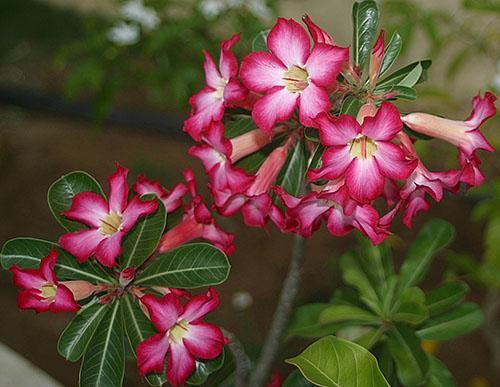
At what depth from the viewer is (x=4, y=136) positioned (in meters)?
2.68

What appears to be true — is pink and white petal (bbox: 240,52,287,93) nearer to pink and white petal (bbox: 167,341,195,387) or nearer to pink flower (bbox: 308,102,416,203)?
pink flower (bbox: 308,102,416,203)

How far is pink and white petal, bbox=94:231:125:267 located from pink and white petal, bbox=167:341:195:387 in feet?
0.36

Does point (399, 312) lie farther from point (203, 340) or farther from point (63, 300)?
point (63, 300)

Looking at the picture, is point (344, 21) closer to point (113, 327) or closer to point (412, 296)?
point (412, 296)

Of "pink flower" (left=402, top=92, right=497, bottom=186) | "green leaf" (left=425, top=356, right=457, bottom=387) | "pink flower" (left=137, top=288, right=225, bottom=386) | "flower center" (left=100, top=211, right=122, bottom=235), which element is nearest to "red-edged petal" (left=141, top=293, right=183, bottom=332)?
"pink flower" (left=137, top=288, right=225, bottom=386)

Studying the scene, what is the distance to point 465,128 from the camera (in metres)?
0.79

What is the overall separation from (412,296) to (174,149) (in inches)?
71.8

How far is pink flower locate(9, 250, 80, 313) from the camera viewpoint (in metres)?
0.75

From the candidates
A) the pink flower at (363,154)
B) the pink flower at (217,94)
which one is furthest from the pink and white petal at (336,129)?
the pink flower at (217,94)

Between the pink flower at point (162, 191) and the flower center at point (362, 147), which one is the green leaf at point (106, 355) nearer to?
the pink flower at point (162, 191)

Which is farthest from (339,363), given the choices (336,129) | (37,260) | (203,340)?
(37,260)

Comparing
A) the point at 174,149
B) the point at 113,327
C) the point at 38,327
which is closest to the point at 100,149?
the point at 174,149

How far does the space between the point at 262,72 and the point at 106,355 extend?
0.36 metres

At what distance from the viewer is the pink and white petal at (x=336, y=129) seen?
0.69 m
